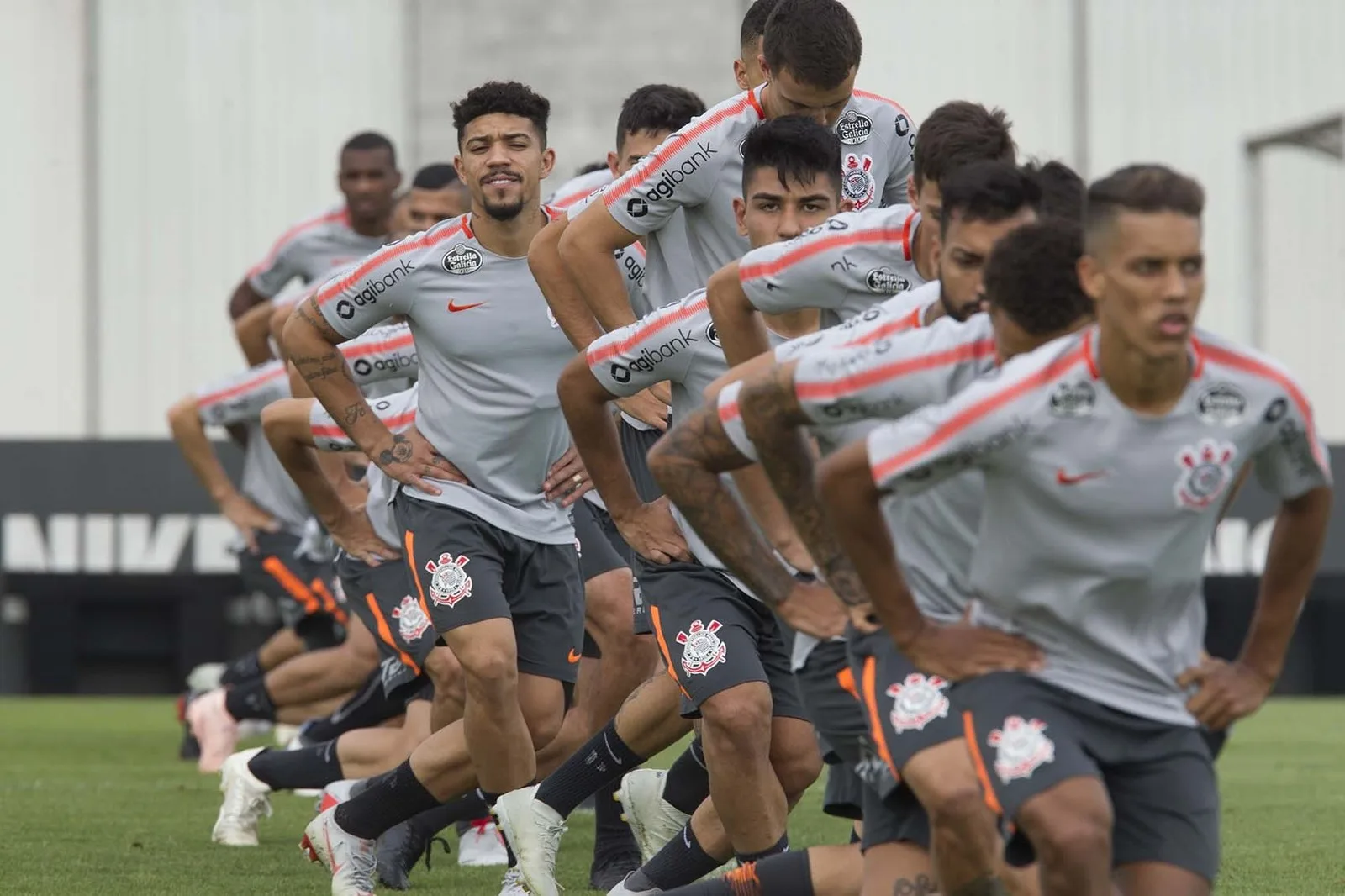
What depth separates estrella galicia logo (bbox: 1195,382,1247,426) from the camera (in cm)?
420

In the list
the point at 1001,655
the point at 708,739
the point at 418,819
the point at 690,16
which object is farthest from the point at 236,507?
the point at 690,16

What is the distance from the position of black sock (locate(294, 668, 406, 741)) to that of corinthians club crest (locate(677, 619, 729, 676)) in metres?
2.66

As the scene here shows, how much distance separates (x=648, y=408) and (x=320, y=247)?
6.13 meters

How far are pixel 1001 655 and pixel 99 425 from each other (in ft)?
56.3

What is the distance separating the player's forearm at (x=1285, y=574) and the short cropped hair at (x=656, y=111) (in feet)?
13.3

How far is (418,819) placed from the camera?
7.48m

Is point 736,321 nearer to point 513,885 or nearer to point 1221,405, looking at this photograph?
point 1221,405

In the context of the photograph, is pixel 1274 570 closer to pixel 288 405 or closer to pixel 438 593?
pixel 438 593

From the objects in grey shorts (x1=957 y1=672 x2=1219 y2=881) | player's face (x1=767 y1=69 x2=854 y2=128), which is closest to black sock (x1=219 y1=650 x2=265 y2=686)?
player's face (x1=767 y1=69 x2=854 y2=128)

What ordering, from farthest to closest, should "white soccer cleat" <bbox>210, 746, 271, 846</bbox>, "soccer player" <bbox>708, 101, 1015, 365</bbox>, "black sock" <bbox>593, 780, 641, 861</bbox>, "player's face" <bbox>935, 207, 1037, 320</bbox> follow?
→ "white soccer cleat" <bbox>210, 746, 271, 846</bbox> < "black sock" <bbox>593, 780, 641, 861</bbox> < "soccer player" <bbox>708, 101, 1015, 365</bbox> < "player's face" <bbox>935, 207, 1037, 320</bbox>

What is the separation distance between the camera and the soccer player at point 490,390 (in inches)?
281

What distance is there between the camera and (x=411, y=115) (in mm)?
20688

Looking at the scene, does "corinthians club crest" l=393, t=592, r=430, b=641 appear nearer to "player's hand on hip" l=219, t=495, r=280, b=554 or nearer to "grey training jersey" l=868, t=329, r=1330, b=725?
"grey training jersey" l=868, t=329, r=1330, b=725

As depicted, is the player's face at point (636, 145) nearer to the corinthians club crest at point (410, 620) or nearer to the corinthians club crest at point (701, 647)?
the corinthians club crest at point (410, 620)
